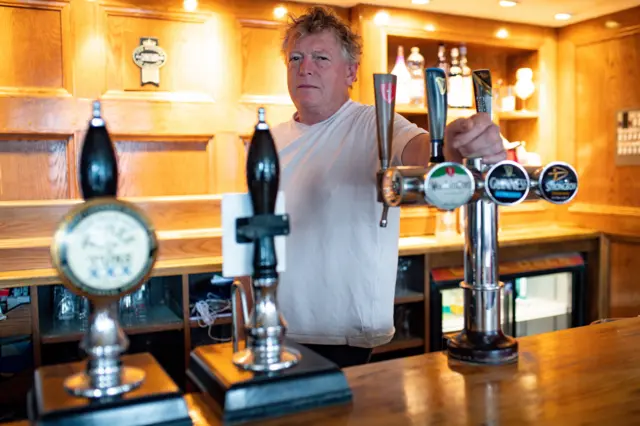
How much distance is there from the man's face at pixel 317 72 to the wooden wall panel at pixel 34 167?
1467 mm

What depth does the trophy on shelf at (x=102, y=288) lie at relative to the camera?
0.79m

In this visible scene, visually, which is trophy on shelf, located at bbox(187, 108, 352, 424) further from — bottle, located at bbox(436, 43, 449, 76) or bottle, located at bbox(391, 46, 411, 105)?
bottle, located at bbox(436, 43, 449, 76)

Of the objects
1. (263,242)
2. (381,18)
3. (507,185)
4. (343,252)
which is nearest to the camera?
(263,242)

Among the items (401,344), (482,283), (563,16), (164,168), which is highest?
(563,16)

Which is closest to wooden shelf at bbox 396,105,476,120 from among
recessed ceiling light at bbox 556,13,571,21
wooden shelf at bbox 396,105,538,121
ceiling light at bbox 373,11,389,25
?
wooden shelf at bbox 396,105,538,121

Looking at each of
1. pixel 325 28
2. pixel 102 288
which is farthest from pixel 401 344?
pixel 102 288

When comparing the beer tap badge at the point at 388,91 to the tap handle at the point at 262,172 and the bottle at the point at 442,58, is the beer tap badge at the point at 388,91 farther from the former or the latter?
the bottle at the point at 442,58

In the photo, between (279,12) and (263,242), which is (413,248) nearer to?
(279,12)

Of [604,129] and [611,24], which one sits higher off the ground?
[611,24]

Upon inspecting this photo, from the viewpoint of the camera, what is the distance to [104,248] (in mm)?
807

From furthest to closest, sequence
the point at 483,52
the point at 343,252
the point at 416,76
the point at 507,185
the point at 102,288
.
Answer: the point at 483,52 < the point at 416,76 < the point at 343,252 < the point at 507,185 < the point at 102,288

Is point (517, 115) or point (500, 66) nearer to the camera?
point (517, 115)

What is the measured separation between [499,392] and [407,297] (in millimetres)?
2100

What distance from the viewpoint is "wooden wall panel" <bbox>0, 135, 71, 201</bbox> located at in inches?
107
